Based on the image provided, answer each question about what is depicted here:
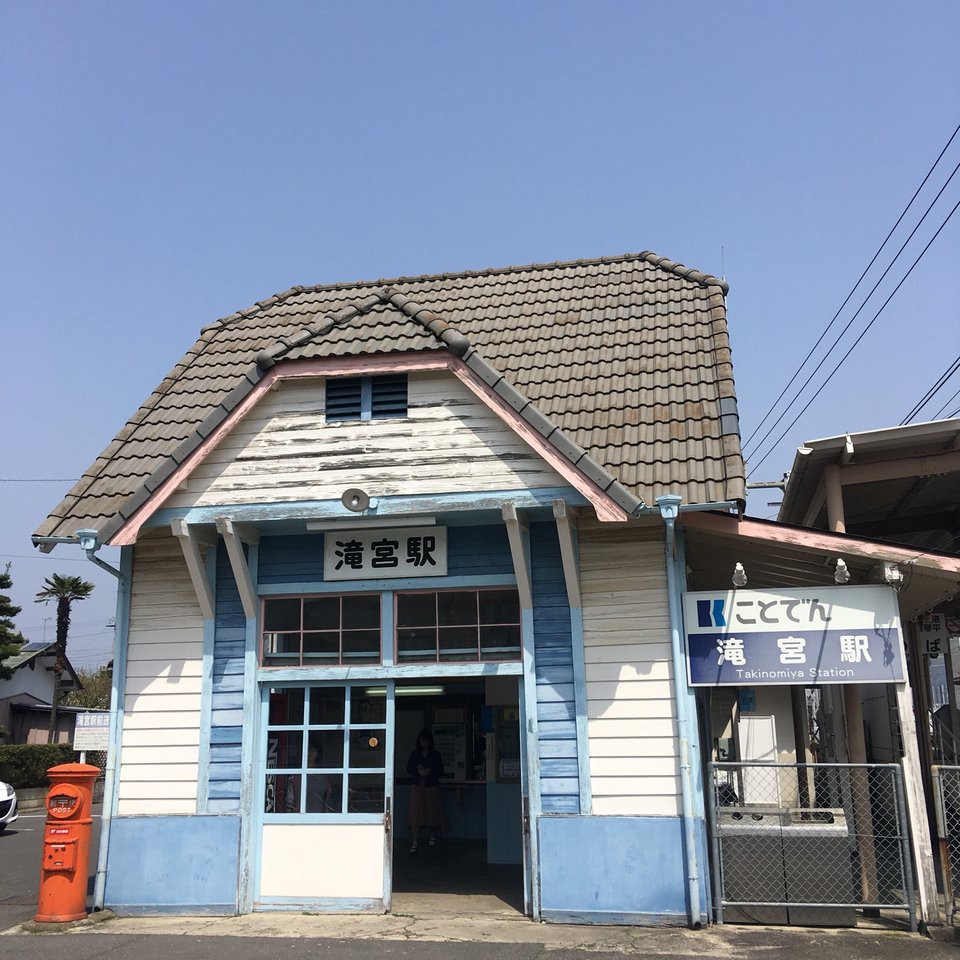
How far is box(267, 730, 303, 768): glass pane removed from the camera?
9.53 metres

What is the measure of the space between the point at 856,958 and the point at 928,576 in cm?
345

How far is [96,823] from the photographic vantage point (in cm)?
1869

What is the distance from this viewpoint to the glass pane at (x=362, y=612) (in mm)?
9688

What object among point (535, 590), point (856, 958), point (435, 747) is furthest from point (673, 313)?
point (435, 747)

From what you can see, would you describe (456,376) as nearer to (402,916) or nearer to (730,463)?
(730,463)

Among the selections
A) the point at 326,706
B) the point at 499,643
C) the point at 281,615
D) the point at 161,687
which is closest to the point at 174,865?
the point at 161,687

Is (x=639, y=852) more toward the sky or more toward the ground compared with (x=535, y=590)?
more toward the ground

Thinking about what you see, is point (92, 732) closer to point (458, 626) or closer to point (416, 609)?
point (416, 609)

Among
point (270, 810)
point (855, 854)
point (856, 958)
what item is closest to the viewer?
point (856, 958)

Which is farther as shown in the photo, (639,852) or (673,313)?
(673,313)

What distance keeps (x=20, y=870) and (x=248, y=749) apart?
6.32m

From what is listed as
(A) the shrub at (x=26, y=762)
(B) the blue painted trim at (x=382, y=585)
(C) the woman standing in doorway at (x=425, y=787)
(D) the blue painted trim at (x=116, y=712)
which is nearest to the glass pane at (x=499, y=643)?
(B) the blue painted trim at (x=382, y=585)

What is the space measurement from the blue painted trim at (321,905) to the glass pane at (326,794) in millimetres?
833

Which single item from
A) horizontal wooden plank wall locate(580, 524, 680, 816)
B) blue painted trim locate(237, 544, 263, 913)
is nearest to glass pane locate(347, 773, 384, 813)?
blue painted trim locate(237, 544, 263, 913)
